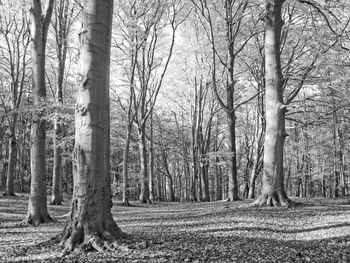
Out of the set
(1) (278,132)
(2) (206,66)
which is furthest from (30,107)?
(2) (206,66)

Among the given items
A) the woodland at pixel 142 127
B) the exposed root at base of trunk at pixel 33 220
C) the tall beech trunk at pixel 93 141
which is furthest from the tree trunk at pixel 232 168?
the tall beech trunk at pixel 93 141

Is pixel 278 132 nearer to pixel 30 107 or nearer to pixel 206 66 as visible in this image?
pixel 30 107

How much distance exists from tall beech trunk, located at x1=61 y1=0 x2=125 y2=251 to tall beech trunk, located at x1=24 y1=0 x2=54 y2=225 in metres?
4.00

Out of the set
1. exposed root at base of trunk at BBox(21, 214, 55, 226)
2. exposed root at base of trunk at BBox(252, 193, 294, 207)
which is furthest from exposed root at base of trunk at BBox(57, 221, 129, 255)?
exposed root at base of trunk at BBox(252, 193, 294, 207)

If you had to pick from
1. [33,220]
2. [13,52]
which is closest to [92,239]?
[33,220]

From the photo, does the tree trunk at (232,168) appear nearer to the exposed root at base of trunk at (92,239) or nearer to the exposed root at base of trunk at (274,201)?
the exposed root at base of trunk at (274,201)

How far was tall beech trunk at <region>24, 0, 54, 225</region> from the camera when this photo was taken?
881 centimetres

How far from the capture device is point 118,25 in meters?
17.7

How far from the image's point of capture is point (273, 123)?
1018cm

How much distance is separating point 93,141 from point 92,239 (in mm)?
1491

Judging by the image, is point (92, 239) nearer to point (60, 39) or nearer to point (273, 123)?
point (273, 123)

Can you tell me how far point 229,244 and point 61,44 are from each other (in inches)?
521

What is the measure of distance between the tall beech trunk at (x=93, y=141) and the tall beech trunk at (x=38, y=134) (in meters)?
4.00

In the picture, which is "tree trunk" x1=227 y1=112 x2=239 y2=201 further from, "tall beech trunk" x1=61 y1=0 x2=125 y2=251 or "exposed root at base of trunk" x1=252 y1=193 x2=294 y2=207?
"tall beech trunk" x1=61 y1=0 x2=125 y2=251
